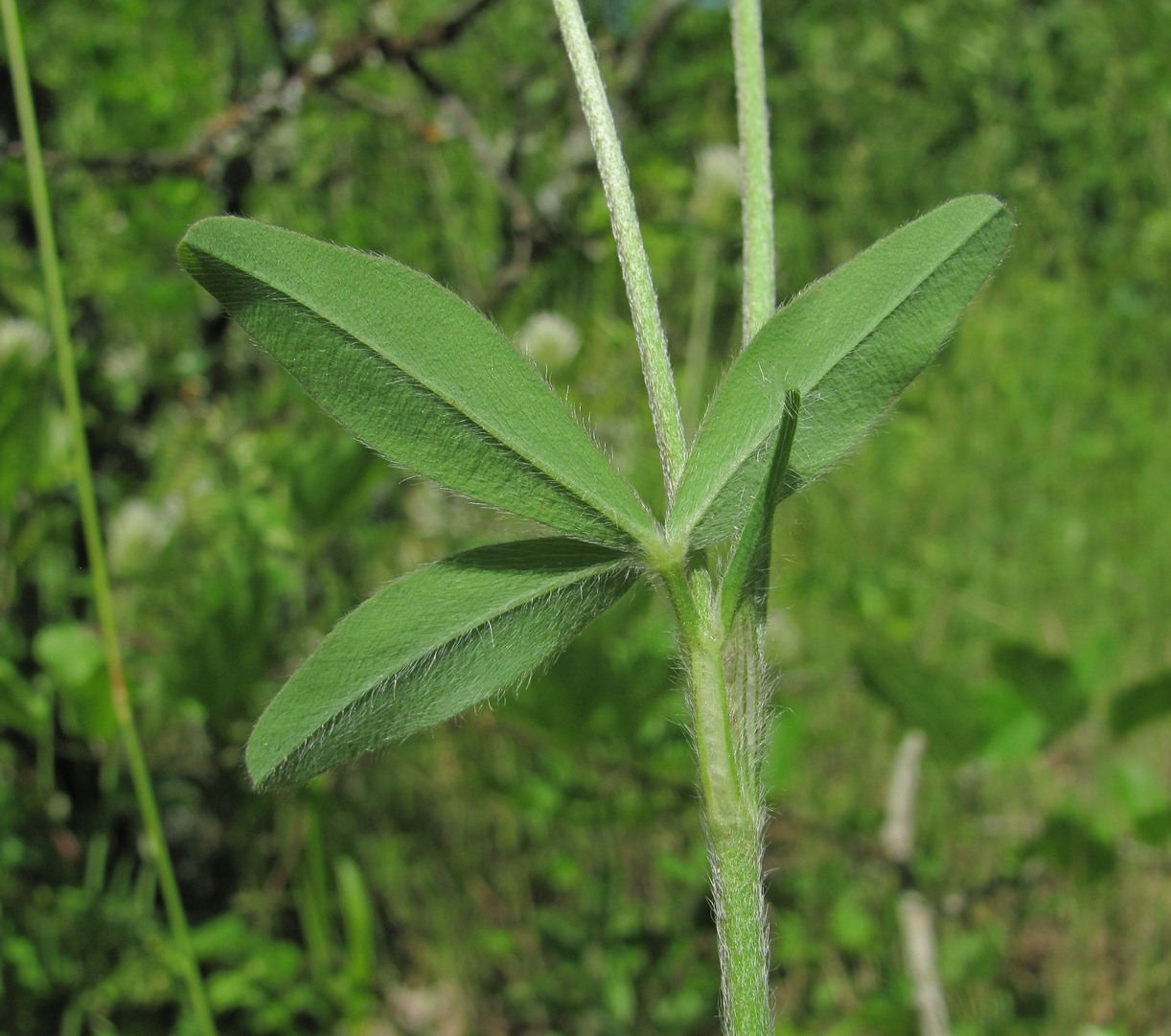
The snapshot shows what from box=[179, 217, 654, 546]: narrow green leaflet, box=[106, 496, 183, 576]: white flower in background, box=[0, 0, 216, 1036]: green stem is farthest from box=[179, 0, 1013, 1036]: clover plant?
box=[106, 496, 183, 576]: white flower in background

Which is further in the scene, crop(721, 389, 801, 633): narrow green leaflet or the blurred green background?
the blurred green background

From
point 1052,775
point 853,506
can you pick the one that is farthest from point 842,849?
point 853,506

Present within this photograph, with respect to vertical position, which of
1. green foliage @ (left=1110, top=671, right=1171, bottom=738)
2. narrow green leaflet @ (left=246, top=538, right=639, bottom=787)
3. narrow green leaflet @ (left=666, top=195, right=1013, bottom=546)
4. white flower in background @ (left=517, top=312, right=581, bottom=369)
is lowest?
green foliage @ (left=1110, top=671, right=1171, bottom=738)

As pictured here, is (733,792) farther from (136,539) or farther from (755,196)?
(136,539)

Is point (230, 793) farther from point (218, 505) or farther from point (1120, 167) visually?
point (1120, 167)

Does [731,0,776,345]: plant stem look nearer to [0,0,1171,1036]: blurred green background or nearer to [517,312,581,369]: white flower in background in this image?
[0,0,1171,1036]: blurred green background
